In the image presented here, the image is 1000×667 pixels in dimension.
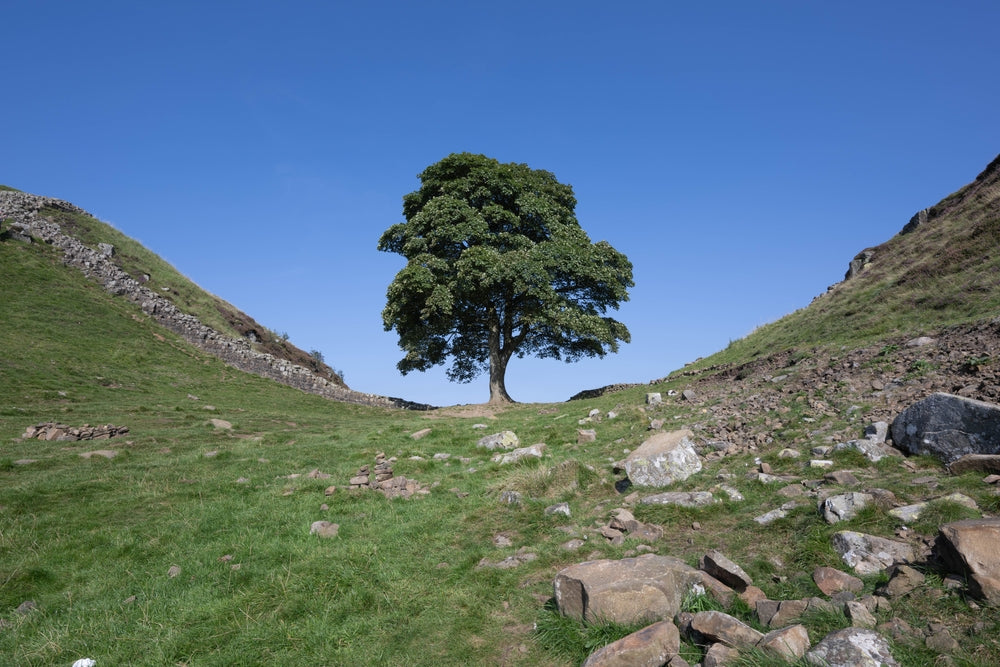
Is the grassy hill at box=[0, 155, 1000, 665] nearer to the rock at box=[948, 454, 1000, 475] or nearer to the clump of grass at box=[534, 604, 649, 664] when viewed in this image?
the clump of grass at box=[534, 604, 649, 664]

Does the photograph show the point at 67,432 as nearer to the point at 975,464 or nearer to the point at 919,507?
the point at 919,507

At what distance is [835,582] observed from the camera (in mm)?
5922

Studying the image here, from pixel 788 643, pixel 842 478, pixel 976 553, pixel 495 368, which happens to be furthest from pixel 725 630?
pixel 495 368

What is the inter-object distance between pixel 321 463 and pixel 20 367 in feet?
58.9

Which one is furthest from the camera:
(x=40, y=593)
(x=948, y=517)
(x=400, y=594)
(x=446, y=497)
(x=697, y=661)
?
(x=446, y=497)

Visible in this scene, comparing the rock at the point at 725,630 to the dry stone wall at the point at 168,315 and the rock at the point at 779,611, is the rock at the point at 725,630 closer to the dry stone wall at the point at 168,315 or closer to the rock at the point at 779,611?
the rock at the point at 779,611

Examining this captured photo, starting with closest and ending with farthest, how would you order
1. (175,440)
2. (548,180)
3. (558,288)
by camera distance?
(175,440), (558,288), (548,180)

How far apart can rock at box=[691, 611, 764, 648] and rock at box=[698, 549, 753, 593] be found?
94 cm

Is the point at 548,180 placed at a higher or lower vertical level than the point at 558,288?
higher

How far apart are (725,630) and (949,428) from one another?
6056 mm

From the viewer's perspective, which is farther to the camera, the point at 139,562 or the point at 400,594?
the point at 139,562

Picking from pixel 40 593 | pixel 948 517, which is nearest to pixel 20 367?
pixel 40 593

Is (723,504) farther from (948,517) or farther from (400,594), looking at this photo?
(400,594)

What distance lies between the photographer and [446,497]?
11891 mm
